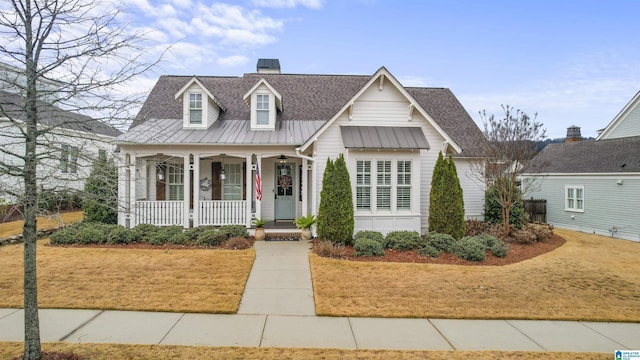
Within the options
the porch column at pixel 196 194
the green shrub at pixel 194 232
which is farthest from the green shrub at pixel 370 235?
the porch column at pixel 196 194

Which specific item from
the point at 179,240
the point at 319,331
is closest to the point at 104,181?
the point at 319,331

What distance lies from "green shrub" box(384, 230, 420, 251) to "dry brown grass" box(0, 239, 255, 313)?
4.53 meters

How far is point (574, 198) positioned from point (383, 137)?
14546 mm

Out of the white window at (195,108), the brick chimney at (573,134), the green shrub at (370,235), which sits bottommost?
the green shrub at (370,235)

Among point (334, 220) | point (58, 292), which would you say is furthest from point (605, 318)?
point (58, 292)

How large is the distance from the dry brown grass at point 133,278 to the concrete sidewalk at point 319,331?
0.37 metres

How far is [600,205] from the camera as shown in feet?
58.3

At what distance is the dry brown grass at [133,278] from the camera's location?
657 centimetres

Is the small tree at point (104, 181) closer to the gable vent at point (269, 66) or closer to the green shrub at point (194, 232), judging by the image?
the green shrub at point (194, 232)

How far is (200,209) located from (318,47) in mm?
10727

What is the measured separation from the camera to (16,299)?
21.9ft

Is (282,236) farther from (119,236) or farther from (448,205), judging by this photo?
(448,205)

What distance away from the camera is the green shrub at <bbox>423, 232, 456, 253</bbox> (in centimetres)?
1082

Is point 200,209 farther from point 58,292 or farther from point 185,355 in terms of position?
point 185,355
